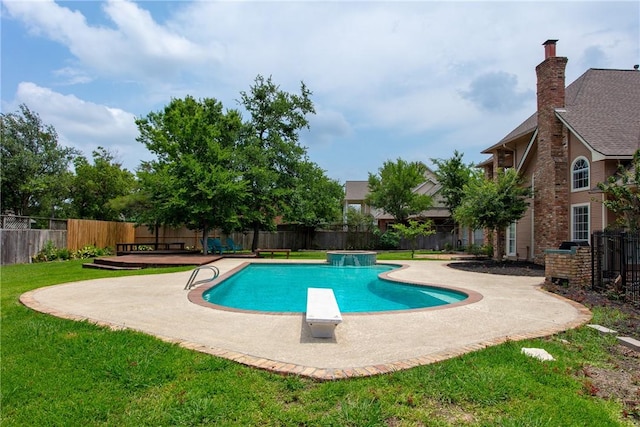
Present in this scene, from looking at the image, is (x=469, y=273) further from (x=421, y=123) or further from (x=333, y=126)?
(x=333, y=126)

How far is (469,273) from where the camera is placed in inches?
534

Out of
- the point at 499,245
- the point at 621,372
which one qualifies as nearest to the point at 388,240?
the point at 499,245

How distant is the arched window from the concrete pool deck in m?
7.29

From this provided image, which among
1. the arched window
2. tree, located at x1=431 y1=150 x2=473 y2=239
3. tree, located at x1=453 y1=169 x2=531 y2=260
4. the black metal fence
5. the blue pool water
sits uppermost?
tree, located at x1=431 y1=150 x2=473 y2=239

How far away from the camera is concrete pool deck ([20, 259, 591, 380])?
14.1ft

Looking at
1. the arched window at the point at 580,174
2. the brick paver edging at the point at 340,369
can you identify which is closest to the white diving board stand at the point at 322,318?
the brick paver edging at the point at 340,369

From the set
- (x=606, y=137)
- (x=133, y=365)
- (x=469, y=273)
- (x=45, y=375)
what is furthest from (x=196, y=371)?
(x=606, y=137)

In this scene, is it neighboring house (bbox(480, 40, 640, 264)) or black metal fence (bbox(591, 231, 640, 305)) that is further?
neighboring house (bbox(480, 40, 640, 264))

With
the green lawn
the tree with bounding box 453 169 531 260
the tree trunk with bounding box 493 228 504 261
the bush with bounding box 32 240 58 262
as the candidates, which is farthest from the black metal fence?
the bush with bounding box 32 240 58 262

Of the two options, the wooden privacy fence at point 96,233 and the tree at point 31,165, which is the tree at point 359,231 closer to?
the wooden privacy fence at point 96,233

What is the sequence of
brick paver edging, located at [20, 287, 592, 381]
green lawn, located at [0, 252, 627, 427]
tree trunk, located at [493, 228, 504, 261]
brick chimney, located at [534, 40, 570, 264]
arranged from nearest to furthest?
1. green lawn, located at [0, 252, 627, 427]
2. brick paver edging, located at [20, 287, 592, 381]
3. brick chimney, located at [534, 40, 570, 264]
4. tree trunk, located at [493, 228, 504, 261]

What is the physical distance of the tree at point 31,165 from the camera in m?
24.7

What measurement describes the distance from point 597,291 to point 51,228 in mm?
20858

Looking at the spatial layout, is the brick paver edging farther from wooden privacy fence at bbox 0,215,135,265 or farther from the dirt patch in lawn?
wooden privacy fence at bbox 0,215,135,265
